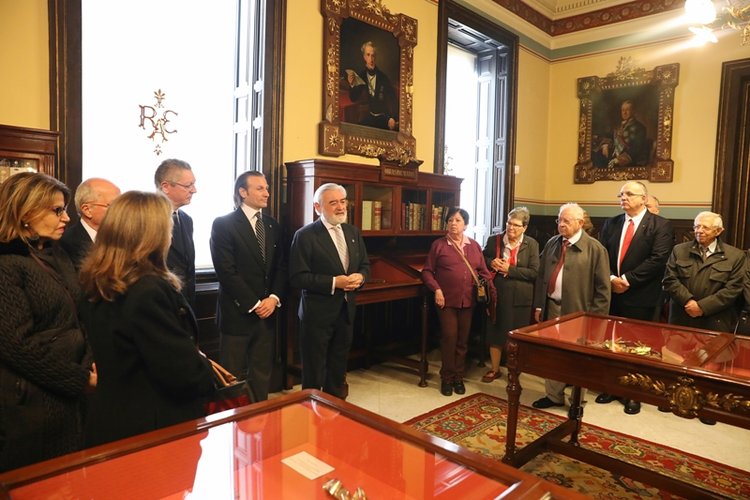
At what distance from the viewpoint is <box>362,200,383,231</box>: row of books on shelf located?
Answer: 4836 millimetres

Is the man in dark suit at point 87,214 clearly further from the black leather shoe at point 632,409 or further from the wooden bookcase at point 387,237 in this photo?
the black leather shoe at point 632,409

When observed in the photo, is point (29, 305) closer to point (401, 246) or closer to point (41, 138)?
point (41, 138)

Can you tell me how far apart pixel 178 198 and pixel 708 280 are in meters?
3.79

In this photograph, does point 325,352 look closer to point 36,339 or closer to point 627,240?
point 36,339

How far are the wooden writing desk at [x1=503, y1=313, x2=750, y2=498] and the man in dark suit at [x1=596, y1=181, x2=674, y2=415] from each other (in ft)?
4.41

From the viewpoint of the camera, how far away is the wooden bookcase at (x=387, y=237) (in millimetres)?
4492

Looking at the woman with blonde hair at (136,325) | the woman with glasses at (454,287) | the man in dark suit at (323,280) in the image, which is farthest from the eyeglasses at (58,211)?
the woman with glasses at (454,287)

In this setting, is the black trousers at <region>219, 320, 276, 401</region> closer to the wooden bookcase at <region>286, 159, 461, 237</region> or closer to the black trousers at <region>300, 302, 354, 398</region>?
the black trousers at <region>300, 302, 354, 398</region>

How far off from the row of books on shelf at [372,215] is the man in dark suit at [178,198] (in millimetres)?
1823

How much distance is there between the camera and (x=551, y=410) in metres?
4.28

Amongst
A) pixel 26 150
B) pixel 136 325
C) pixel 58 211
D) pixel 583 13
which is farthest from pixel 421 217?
pixel 583 13

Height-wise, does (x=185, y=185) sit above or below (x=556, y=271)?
above

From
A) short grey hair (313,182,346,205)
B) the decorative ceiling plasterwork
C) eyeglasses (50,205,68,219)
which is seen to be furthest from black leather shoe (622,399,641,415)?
the decorative ceiling plasterwork

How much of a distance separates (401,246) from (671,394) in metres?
3.55
